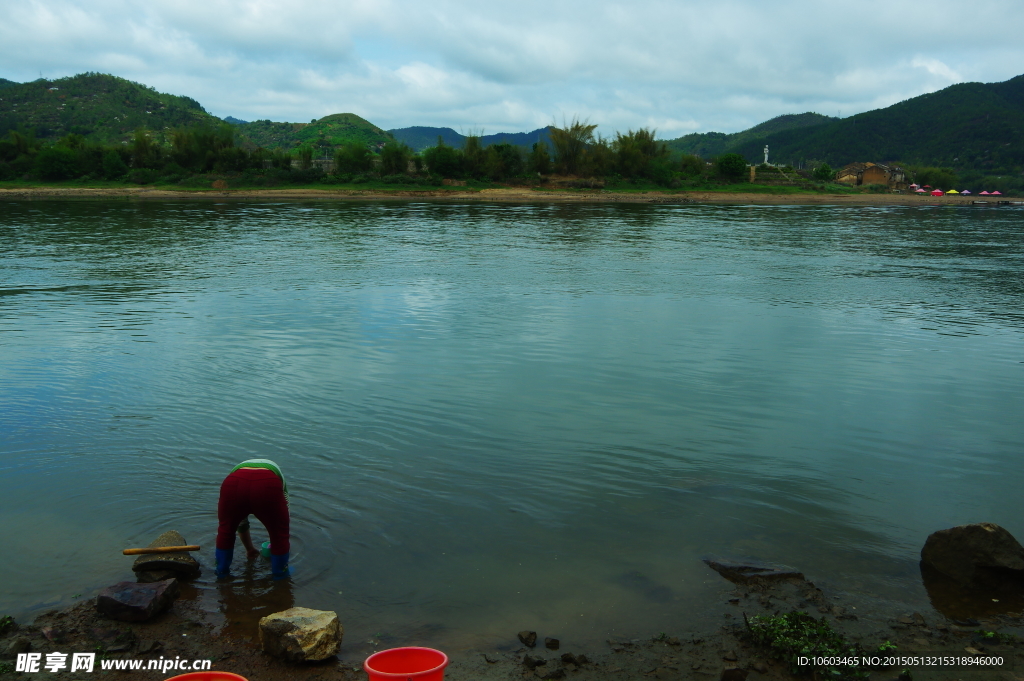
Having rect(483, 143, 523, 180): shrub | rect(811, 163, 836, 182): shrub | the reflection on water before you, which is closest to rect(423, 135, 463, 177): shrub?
rect(483, 143, 523, 180): shrub

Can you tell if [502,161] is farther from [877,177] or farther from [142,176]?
[877,177]

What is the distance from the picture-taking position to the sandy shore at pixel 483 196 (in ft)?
246

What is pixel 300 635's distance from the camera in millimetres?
4684

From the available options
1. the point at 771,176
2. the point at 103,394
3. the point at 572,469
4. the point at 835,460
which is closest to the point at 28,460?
the point at 103,394

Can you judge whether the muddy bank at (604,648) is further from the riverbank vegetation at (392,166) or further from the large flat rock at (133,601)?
the riverbank vegetation at (392,166)

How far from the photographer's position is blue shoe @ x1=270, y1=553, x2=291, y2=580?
19.1 feet

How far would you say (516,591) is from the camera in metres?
5.79

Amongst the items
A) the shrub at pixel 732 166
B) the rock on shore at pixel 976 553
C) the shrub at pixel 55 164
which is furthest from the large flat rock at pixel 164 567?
the shrub at pixel 732 166

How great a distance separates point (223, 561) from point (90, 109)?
608 ft

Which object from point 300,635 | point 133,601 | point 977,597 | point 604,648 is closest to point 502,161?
point 977,597

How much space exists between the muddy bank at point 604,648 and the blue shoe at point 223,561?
30cm

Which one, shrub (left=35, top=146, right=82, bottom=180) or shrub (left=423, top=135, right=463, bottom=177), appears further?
shrub (left=423, top=135, right=463, bottom=177)

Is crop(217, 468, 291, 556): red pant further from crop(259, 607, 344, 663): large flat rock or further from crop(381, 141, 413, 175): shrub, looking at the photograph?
crop(381, 141, 413, 175): shrub

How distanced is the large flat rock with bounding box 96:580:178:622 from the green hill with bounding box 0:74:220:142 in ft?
512
